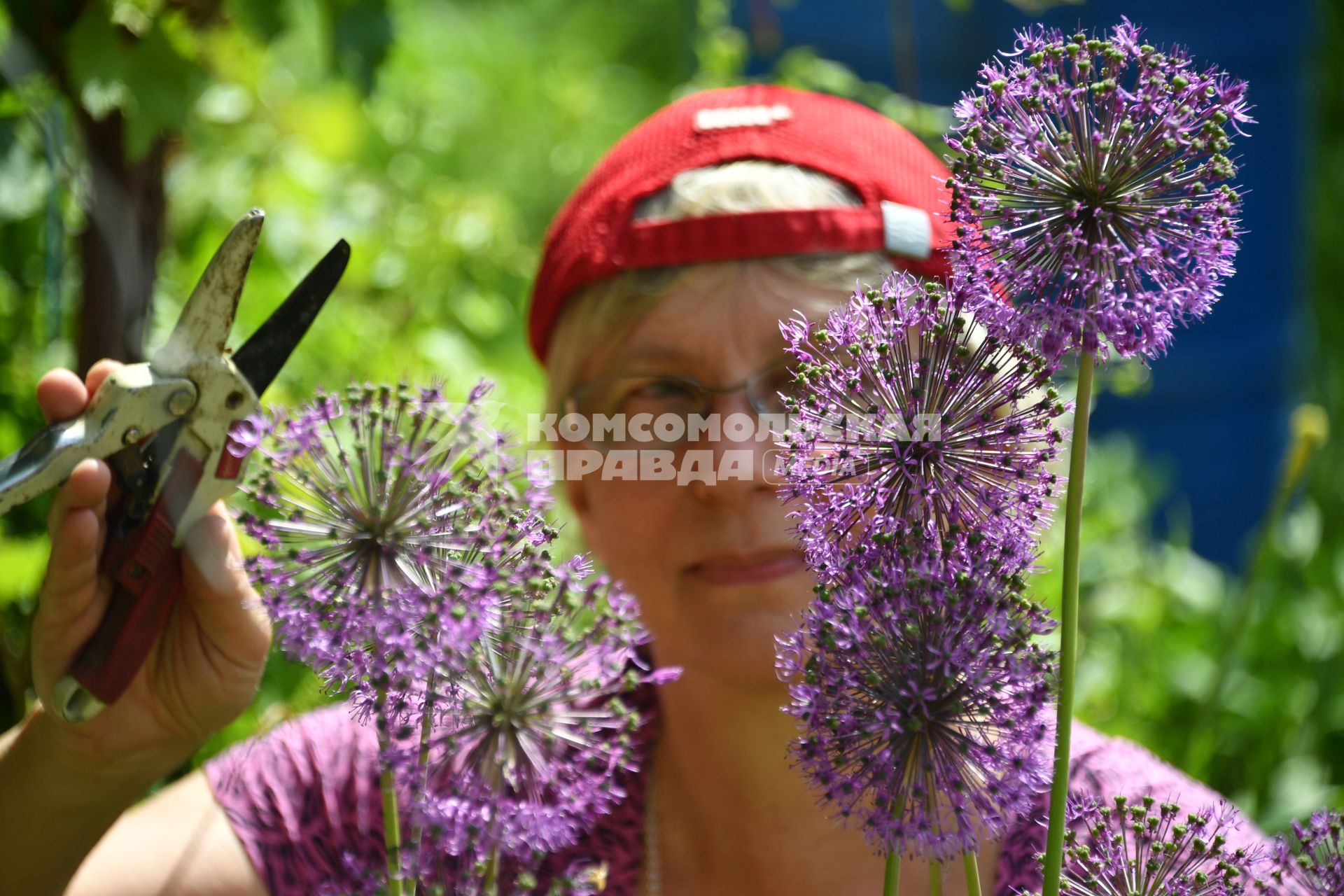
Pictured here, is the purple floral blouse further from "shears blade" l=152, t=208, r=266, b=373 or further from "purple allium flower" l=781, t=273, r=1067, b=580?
"purple allium flower" l=781, t=273, r=1067, b=580

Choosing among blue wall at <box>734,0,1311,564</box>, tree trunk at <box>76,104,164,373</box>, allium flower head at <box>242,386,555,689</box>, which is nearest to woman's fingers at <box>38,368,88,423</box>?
allium flower head at <box>242,386,555,689</box>

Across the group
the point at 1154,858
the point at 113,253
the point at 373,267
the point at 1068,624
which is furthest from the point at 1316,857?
the point at 373,267

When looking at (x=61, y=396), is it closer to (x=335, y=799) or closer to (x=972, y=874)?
(x=972, y=874)

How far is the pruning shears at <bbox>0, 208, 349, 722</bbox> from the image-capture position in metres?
0.80

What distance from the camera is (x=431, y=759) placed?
690 millimetres

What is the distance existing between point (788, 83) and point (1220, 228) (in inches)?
73.5

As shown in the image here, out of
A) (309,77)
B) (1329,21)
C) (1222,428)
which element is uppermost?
(1329,21)

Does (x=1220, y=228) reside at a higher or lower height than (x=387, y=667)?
higher

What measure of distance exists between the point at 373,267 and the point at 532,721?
1.73 m

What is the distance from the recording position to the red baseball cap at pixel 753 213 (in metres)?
1.32

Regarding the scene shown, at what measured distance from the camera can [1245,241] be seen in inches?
161

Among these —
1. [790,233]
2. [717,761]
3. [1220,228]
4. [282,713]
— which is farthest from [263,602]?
[282,713]

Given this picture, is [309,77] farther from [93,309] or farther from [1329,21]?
[1329,21]

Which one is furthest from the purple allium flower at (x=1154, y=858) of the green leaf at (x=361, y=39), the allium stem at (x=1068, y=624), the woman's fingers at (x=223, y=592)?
the green leaf at (x=361, y=39)
